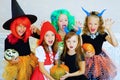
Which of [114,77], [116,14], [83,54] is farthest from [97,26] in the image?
[116,14]

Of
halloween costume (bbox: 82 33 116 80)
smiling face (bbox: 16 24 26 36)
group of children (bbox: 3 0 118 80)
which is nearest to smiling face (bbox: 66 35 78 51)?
group of children (bbox: 3 0 118 80)

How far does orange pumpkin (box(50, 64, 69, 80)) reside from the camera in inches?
46.9

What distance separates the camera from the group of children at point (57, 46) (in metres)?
1.22

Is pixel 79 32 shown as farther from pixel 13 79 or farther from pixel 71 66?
pixel 13 79

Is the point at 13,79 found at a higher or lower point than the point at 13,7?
lower

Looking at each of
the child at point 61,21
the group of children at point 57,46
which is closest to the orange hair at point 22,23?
the group of children at point 57,46

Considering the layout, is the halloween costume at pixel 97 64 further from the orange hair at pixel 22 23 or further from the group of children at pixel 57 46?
the orange hair at pixel 22 23

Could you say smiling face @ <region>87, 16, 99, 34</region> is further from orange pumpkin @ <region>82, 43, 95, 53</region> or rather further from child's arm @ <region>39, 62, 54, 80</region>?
child's arm @ <region>39, 62, 54, 80</region>

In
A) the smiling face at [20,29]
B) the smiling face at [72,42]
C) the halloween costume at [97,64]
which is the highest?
the smiling face at [20,29]

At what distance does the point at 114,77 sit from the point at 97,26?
26cm

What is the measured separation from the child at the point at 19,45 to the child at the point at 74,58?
0.58 ft

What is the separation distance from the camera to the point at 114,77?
134 centimetres

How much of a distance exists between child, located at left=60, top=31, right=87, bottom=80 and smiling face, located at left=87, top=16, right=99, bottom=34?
0.09 metres

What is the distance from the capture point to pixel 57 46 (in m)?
1.26
